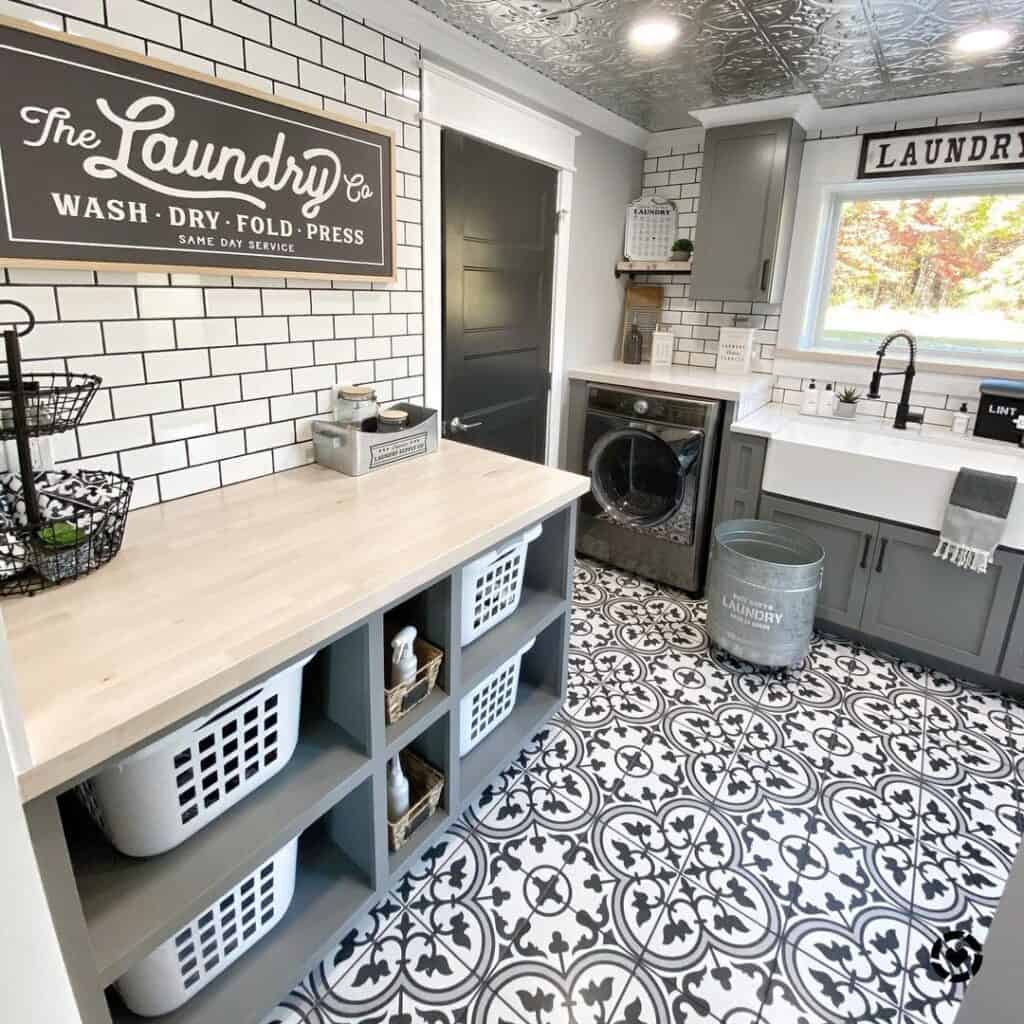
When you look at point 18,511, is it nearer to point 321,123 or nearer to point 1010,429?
point 321,123

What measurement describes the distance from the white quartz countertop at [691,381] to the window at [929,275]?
48 centimetres

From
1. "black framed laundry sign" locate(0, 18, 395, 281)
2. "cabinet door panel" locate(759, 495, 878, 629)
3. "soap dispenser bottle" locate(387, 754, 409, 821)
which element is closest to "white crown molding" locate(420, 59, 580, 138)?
"black framed laundry sign" locate(0, 18, 395, 281)

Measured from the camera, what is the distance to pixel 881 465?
2434mm

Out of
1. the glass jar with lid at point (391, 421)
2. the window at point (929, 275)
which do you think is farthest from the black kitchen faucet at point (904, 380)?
the glass jar with lid at point (391, 421)

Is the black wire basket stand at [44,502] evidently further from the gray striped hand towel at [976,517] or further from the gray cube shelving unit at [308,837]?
the gray striped hand towel at [976,517]

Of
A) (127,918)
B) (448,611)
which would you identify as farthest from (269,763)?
(448,611)

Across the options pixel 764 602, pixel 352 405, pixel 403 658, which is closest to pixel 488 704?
pixel 403 658

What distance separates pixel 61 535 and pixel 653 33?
234 centimetres

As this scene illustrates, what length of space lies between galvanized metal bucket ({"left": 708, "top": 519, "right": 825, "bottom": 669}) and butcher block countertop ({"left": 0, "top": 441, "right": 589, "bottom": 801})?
0.92 m

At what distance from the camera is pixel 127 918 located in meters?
0.96

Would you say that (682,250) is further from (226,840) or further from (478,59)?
(226,840)

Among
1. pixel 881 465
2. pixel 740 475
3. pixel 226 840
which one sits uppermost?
pixel 881 465

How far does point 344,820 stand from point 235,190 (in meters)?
1.56

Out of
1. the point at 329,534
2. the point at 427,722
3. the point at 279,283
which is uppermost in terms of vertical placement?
the point at 279,283
